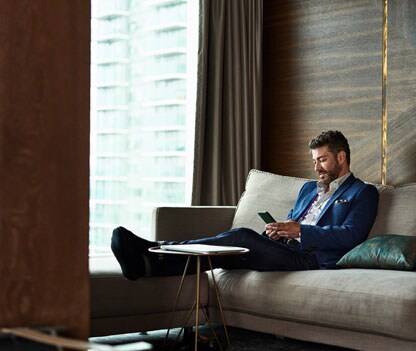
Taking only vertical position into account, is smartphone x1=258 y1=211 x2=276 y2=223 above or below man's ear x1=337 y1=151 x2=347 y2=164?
below

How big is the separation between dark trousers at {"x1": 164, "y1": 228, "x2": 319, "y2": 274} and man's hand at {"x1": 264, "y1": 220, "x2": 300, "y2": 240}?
0.19 feet

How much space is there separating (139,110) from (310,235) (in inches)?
75.8

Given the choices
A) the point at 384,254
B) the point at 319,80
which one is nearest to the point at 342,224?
the point at 384,254

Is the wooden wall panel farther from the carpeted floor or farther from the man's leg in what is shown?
the carpeted floor

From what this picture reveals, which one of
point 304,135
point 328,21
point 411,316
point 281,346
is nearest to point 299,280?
point 281,346

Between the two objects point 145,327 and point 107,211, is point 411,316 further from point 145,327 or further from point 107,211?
point 107,211

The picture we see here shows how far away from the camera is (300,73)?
590cm

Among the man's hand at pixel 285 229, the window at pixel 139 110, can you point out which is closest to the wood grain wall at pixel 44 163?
the man's hand at pixel 285 229

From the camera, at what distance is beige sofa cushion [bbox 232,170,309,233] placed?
4.96 meters

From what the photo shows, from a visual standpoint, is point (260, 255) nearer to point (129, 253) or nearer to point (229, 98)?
point (129, 253)

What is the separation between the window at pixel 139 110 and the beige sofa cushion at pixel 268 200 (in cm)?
87

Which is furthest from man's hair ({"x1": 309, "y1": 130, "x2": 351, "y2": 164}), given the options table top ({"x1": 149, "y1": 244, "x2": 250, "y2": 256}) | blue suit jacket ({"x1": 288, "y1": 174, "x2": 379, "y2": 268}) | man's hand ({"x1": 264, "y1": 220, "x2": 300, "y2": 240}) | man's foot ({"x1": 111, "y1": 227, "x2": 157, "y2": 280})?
man's foot ({"x1": 111, "y1": 227, "x2": 157, "y2": 280})

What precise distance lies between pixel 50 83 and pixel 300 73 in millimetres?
4211

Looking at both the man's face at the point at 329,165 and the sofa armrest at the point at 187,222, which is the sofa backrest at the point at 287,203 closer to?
the sofa armrest at the point at 187,222
